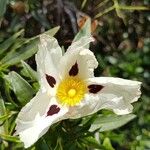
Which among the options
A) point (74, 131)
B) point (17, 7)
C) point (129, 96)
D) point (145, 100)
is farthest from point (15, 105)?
point (145, 100)

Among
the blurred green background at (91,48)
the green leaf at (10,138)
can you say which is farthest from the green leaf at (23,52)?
the green leaf at (10,138)

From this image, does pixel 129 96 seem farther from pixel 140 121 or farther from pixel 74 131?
pixel 140 121

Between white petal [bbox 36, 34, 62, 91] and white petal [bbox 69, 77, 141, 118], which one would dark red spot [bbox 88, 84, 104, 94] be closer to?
white petal [bbox 69, 77, 141, 118]

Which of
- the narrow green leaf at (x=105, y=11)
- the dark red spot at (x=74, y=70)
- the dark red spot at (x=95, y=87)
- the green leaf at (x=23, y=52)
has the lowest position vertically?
the narrow green leaf at (x=105, y=11)

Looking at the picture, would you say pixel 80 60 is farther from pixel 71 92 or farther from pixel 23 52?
pixel 23 52

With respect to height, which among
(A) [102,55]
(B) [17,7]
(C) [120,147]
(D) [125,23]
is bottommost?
(C) [120,147]

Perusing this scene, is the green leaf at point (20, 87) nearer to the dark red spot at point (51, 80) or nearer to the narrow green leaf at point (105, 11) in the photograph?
the dark red spot at point (51, 80)
